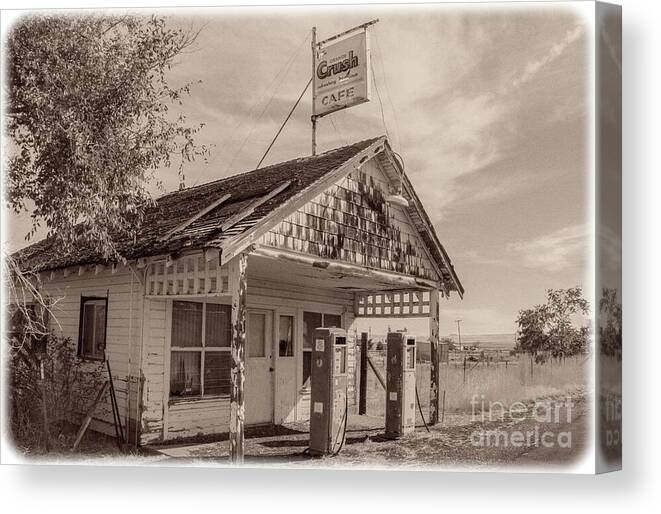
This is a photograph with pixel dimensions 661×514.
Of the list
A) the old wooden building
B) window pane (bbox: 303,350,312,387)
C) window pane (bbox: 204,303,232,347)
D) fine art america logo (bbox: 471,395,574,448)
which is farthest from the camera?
window pane (bbox: 303,350,312,387)

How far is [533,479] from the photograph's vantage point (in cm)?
745

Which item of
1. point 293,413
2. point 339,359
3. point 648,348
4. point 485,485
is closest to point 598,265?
point 648,348

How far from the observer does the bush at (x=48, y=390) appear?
8422 millimetres

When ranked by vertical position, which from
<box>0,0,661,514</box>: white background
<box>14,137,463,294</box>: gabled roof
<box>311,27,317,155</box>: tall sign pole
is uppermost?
<box>311,27,317,155</box>: tall sign pole

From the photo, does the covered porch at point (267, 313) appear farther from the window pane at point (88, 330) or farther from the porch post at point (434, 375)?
the window pane at point (88, 330)

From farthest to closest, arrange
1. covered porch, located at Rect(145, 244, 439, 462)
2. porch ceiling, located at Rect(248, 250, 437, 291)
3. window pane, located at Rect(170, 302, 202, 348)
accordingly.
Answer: window pane, located at Rect(170, 302, 202, 348), porch ceiling, located at Rect(248, 250, 437, 291), covered porch, located at Rect(145, 244, 439, 462)

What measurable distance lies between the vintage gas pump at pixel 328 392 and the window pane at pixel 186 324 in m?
1.95

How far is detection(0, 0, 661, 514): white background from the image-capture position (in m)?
7.12

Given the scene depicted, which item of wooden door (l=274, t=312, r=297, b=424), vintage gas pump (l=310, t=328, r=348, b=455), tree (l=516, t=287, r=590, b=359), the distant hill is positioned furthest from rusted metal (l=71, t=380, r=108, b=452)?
tree (l=516, t=287, r=590, b=359)

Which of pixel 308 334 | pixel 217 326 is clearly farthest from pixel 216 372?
pixel 308 334

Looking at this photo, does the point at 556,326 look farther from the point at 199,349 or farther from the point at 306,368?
the point at 306,368

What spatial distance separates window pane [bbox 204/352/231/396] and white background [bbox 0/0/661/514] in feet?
5.90

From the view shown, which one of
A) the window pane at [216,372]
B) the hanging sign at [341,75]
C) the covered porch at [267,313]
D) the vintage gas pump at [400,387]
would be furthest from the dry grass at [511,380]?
the hanging sign at [341,75]

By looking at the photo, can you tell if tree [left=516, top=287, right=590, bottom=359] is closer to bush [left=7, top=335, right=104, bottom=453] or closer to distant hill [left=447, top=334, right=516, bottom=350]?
distant hill [left=447, top=334, right=516, bottom=350]
